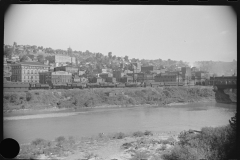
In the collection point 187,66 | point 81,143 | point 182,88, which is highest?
point 187,66

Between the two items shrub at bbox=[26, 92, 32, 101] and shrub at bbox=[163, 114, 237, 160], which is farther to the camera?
shrub at bbox=[26, 92, 32, 101]

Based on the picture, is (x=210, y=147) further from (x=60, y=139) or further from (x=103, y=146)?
(x=60, y=139)

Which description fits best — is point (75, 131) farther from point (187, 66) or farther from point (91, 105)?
point (187, 66)

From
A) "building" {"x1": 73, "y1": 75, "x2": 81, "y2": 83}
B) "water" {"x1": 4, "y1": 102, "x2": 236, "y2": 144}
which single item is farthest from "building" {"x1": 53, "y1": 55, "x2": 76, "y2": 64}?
"water" {"x1": 4, "y1": 102, "x2": 236, "y2": 144}

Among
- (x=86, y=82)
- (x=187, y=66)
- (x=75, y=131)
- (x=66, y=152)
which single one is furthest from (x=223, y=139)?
(x=86, y=82)

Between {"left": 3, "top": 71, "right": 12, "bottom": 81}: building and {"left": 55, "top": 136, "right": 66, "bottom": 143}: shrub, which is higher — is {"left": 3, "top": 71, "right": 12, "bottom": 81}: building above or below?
above

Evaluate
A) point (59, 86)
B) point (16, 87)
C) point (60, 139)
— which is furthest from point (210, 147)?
point (16, 87)

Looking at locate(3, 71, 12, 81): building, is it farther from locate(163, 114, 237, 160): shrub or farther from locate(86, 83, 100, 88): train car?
locate(163, 114, 237, 160): shrub

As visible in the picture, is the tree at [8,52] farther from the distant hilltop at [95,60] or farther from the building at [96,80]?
the building at [96,80]
